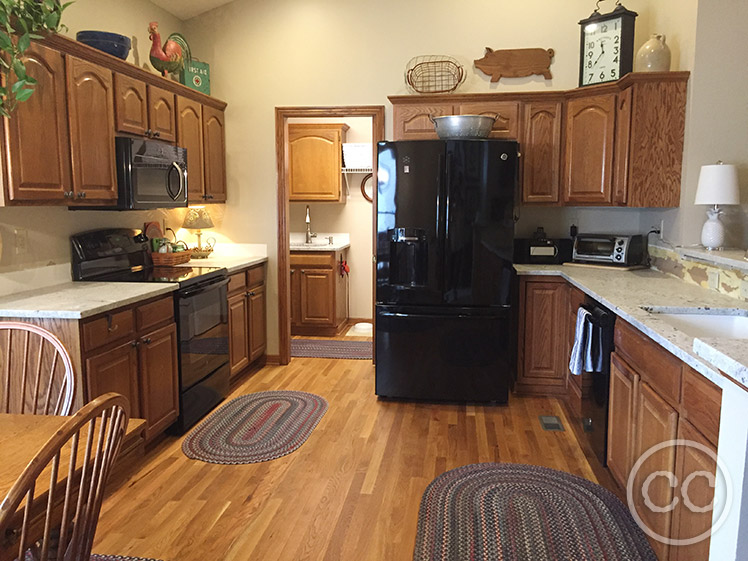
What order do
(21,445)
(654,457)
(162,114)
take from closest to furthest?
1. (21,445)
2. (654,457)
3. (162,114)

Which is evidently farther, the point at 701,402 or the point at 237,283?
the point at 237,283

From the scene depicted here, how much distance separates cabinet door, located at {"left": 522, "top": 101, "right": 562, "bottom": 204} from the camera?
4098mm

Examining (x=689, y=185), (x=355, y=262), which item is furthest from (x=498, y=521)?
(x=355, y=262)

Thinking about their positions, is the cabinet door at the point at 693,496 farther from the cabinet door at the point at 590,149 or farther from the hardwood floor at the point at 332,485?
the cabinet door at the point at 590,149

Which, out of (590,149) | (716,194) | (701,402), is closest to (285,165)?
(590,149)

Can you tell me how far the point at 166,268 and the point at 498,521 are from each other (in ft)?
8.64

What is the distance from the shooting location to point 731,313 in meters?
2.44

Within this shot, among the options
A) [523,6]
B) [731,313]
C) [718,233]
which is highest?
[523,6]

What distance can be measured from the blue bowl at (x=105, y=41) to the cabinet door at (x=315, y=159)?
2682 millimetres

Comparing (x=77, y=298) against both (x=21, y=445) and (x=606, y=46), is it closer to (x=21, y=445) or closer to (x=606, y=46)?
(x=21, y=445)

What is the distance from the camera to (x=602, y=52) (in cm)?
380

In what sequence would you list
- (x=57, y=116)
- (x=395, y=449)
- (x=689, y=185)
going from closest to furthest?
1. (x=57, y=116)
2. (x=395, y=449)
3. (x=689, y=185)

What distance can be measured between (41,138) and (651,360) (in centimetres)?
273

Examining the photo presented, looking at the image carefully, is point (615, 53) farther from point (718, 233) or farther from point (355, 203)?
point (355, 203)
